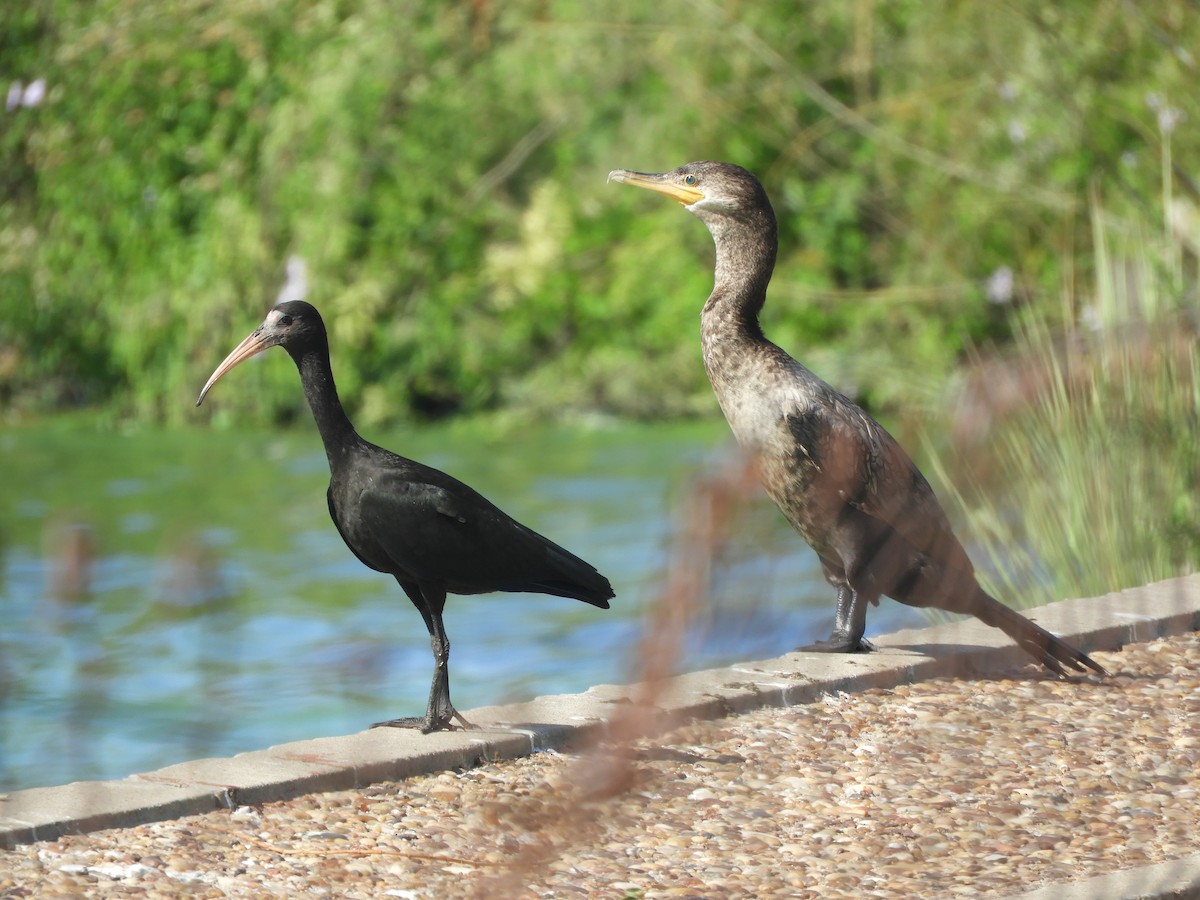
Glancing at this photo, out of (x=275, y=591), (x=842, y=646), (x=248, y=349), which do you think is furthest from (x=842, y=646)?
(x=275, y=591)

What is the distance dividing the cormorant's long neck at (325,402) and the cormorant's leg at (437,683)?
377 millimetres

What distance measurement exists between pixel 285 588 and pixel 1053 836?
713 cm

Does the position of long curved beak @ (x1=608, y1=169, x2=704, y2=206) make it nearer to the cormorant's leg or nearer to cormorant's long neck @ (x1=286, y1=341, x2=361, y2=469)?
cormorant's long neck @ (x1=286, y1=341, x2=361, y2=469)

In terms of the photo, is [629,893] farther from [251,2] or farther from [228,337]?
[251,2]

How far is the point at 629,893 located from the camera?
10.6 feet

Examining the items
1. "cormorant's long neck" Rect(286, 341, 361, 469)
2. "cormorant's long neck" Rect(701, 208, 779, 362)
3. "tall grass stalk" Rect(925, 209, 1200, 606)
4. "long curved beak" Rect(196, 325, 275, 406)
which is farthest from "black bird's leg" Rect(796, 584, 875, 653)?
"long curved beak" Rect(196, 325, 275, 406)

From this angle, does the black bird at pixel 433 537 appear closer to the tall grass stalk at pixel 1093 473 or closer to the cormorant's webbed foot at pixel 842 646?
the cormorant's webbed foot at pixel 842 646

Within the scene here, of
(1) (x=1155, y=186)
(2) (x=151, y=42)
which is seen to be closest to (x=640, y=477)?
(1) (x=1155, y=186)

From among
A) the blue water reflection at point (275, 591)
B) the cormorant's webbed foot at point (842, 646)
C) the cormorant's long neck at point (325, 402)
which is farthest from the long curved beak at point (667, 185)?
the cormorant's webbed foot at point (842, 646)

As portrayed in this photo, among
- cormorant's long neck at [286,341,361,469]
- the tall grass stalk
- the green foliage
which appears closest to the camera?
cormorant's long neck at [286,341,361,469]

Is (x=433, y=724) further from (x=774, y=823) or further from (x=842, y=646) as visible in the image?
(x=842, y=646)

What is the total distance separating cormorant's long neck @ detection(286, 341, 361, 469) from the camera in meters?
4.22

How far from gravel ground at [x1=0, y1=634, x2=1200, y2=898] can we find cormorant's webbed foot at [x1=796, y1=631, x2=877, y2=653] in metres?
0.42

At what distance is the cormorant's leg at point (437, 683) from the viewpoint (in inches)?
164
